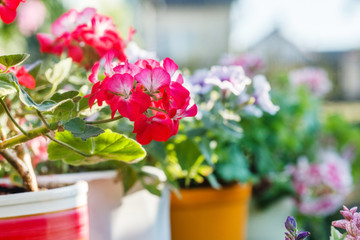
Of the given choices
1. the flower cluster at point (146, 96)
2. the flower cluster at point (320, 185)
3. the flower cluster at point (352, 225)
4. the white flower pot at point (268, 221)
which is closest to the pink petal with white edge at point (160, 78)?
the flower cluster at point (146, 96)

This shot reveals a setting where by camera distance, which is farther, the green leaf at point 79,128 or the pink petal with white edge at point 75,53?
the pink petal with white edge at point 75,53

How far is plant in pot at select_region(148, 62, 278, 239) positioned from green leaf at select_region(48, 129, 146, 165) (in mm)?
233

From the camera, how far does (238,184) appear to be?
3.91 ft

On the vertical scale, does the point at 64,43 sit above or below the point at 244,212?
above

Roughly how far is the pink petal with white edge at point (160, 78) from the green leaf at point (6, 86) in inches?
5.8

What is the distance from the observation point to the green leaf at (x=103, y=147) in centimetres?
56

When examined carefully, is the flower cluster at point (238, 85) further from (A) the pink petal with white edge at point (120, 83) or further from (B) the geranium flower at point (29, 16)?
(B) the geranium flower at point (29, 16)

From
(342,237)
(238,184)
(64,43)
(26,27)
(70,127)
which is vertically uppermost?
(26,27)

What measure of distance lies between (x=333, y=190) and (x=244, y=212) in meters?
0.52

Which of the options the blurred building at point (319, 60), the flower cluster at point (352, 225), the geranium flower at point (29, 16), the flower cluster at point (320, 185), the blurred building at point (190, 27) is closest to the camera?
the flower cluster at point (352, 225)

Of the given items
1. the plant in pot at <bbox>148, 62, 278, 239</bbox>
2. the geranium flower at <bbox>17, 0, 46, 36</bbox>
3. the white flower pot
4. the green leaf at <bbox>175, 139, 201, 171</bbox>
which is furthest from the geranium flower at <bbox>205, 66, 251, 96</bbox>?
the geranium flower at <bbox>17, 0, 46, 36</bbox>

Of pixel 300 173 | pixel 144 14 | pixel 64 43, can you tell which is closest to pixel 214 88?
pixel 64 43

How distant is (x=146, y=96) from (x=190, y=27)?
12.9 m

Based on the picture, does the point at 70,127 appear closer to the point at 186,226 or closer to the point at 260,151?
the point at 186,226
